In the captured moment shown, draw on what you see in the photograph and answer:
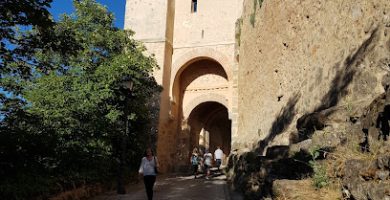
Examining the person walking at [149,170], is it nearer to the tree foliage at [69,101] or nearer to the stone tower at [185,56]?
the tree foliage at [69,101]

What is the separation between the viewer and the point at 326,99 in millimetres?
6691

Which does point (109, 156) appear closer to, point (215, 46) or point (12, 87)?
point (12, 87)

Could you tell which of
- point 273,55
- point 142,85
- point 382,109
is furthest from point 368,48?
point 142,85

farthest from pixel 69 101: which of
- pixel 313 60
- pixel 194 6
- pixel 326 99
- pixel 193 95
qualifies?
pixel 194 6

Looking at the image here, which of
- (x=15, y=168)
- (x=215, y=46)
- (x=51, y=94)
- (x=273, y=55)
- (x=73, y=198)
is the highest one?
(x=215, y=46)

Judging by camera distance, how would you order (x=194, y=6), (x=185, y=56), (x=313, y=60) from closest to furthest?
(x=313, y=60), (x=185, y=56), (x=194, y=6)

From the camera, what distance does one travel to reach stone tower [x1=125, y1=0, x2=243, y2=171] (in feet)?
76.8

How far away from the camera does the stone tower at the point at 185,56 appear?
76.8ft

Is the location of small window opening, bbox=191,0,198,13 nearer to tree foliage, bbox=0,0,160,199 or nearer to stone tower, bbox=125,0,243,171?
stone tower, bbox=125,0,243,171

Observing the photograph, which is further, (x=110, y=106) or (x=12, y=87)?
(x=110, y=106)

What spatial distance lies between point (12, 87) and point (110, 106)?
6676mm

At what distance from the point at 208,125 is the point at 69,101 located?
56.1 ft

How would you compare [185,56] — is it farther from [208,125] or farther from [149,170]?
[149,170]

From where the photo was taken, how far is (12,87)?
8109mm
